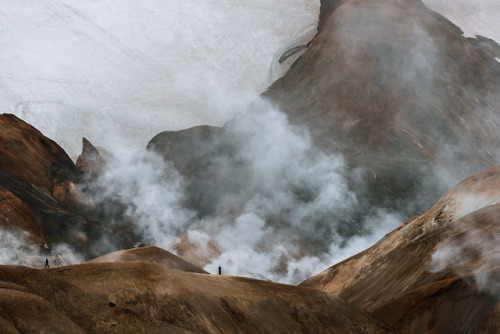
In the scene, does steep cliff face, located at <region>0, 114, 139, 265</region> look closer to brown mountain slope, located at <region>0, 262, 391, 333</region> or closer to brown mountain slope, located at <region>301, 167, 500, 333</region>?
brown mountain slope, located at <region>301, 167, 500, 333</region>

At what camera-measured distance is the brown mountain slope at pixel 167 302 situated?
2461cm

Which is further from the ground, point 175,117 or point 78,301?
point 175,117

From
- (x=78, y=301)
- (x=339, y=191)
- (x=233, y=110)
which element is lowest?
(x=78, y=301)

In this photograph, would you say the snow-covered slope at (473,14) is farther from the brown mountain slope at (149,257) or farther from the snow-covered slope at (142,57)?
the brown mountain slope at (149,257)

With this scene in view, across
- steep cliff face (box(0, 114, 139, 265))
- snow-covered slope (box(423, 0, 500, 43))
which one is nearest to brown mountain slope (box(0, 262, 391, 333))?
steep cliff face (box(0, 114, 139, 265))

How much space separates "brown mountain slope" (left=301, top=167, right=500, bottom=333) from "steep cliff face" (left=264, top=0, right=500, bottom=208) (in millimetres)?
14470

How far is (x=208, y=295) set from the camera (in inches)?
1180

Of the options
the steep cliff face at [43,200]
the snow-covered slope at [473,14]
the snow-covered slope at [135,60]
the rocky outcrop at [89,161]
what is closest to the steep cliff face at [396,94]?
the snow-covered slope at [473,14]

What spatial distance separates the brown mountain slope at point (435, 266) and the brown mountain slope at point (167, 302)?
6.65 ft

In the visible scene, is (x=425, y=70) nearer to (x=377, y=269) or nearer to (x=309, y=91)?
(x=309, y=91)

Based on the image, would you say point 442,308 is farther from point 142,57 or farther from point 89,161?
point 142,57

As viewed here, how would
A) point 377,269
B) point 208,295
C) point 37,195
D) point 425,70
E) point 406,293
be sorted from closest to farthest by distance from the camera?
point 208,295, point 406,293, point 377,269, point 37,195, point 425,70

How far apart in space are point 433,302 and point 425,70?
33.2m

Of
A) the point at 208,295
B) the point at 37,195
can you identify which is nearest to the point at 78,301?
the point at 208,295
